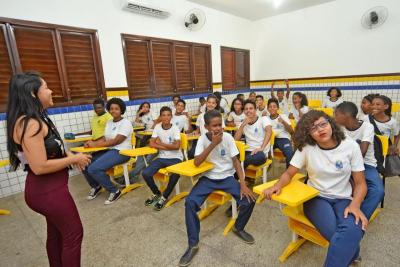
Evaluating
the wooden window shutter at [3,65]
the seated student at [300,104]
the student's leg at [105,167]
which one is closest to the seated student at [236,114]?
the seated student at [300,104]

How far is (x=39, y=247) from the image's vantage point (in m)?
2.18

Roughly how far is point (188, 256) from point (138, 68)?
377cm

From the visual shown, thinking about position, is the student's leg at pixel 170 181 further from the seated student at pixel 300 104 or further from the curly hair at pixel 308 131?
the seated student at pixel 300 104

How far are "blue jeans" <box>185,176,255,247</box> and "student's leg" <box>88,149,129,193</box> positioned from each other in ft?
4.46

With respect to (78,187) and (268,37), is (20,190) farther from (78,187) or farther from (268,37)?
(268,37)

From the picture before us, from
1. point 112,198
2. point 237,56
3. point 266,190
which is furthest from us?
point 237,56

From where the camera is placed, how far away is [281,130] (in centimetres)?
338

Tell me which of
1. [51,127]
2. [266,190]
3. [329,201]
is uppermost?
[51,127]

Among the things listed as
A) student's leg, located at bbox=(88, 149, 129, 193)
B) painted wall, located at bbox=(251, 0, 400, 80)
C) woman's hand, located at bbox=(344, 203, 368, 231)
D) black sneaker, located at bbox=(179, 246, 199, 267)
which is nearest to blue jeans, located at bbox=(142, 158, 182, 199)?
student's leg, located at bbox=(88, 149, 129, 193)

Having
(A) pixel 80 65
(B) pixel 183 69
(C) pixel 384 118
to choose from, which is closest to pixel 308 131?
(C) pixel 384 118

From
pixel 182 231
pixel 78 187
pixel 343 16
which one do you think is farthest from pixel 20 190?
pixel 343 16

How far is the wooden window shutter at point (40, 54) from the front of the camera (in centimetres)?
331

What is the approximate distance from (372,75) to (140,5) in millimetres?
5301

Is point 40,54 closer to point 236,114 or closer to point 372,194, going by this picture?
point 236,114
